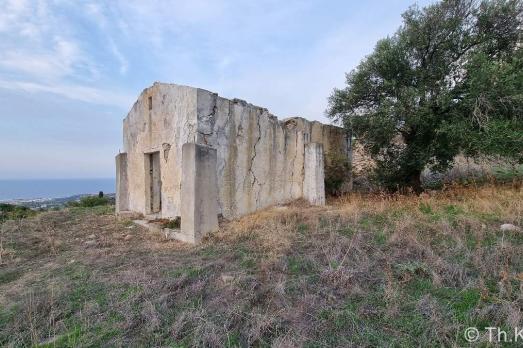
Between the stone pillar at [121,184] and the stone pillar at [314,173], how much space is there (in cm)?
593

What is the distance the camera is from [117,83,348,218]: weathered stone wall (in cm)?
676

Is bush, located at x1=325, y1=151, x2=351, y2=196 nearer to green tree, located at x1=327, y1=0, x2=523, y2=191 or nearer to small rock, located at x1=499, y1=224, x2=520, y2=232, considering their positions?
green tree, located at x1=327, y1=0, x2=523, y2=191

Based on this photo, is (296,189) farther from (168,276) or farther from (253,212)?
(168,276)

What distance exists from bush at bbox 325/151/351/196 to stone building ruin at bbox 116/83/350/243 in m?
1.24

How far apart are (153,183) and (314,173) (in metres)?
4.68

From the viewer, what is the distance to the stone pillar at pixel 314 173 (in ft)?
28.0

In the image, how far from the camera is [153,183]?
8461 mm

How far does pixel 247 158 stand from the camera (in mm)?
7484

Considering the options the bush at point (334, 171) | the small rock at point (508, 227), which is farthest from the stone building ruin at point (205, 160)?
the small rock at point (508, 227)

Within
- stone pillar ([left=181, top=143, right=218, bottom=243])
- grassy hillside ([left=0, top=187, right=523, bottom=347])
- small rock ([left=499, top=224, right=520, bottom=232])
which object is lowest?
grassy hillside ([left=0, top=187, right=523, bottom=347])

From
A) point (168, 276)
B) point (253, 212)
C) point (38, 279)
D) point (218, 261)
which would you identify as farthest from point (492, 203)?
point (38, 279)

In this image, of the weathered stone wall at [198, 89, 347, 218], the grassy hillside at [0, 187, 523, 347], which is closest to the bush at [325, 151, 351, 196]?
the weathered stone wall at [198, 89, 347, 218]

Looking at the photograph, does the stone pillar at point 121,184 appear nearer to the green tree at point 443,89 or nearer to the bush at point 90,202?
the bush at point 90,202

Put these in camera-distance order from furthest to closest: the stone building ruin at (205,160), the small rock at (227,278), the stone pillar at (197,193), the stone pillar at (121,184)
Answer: the stone pillar at (121,184)
the stone building ruin at (205,160)
the stone pillar at (197,193)
the small rock at (227,278)
